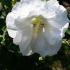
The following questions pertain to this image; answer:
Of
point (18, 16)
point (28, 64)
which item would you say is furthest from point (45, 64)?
point (18, 16)

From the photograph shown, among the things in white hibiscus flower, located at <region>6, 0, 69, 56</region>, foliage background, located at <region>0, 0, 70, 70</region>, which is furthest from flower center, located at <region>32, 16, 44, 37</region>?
foliage background, located at <region>0, 0, 70, 70</region>

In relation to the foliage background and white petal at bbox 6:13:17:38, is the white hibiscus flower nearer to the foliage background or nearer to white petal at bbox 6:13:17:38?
white petal at bbox 6:13:17:38

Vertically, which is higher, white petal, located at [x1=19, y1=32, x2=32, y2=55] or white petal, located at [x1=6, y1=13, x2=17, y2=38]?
white petal, located at [x1=6, y1=13, x2=17, y2=38]

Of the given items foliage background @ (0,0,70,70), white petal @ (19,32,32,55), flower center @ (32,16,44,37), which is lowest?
foliage background @ (0,0,70,70)

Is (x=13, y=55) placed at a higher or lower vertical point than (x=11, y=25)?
lower

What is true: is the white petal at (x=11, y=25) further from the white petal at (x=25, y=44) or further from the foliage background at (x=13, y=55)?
the foliage background at (x=13, y=55)

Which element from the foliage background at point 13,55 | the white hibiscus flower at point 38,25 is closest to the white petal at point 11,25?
the white hibiscus flower at point 38,25

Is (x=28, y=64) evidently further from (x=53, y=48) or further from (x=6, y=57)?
(x=53, y=48)

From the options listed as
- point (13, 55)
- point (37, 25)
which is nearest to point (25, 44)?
point (37, 25)

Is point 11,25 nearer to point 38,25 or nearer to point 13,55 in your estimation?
point 38,25
